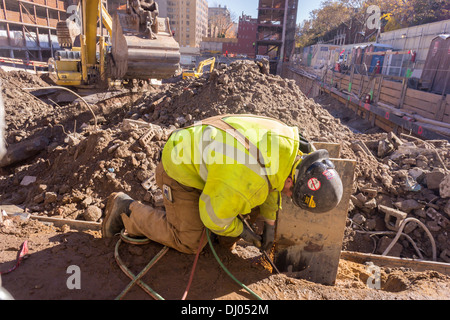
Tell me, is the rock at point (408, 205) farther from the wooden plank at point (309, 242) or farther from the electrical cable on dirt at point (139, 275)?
the electrical cable on dirt at point (139, 275)

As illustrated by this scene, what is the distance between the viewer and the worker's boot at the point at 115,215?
118 inches

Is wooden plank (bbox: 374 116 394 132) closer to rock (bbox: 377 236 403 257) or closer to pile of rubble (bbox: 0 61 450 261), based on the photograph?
pile of rubble (bbox: 0 61 450 261)

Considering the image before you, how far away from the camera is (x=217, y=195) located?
2045mm

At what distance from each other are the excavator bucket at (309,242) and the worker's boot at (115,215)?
5.06 ft

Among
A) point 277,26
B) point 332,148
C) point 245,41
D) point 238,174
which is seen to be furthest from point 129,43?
point 245,41

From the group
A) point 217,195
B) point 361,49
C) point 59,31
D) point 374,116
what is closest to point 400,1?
point 361,49

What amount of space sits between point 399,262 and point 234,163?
8.30 feet

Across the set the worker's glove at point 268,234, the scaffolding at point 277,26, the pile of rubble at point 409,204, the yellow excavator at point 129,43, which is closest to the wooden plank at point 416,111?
the pile of rubble at point 409,204

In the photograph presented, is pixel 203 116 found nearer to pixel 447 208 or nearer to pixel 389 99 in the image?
pixel 447 208

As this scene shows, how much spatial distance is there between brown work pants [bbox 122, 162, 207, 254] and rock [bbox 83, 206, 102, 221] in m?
1.69

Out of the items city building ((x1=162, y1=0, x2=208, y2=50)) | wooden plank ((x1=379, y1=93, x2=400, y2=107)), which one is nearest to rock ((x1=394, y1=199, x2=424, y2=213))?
wooden plank ((x1=379, y1=93, x2=400, y2=107))

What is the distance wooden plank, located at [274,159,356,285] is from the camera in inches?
114

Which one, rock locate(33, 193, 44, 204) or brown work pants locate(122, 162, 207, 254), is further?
rock locate(33, 193, 44, 204)

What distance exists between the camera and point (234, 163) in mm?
2031
